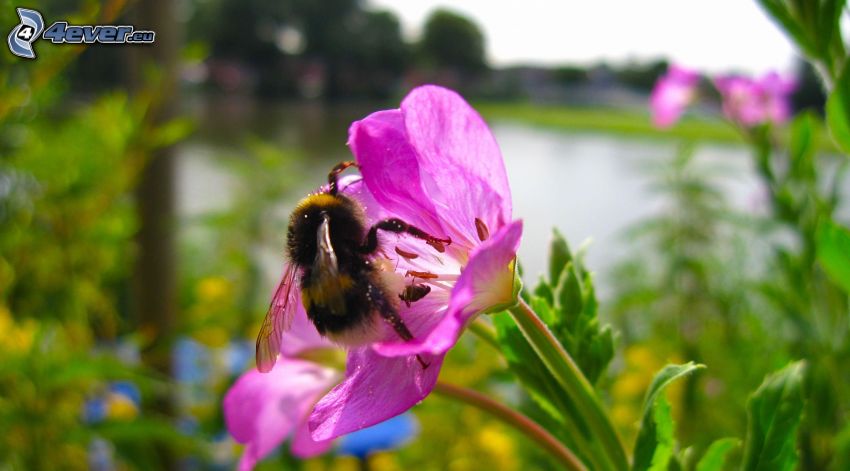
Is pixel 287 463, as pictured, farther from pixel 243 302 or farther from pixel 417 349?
pixel 243 302

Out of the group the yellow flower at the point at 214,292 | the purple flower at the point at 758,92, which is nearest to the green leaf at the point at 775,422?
the purple flower at the point at 758,92

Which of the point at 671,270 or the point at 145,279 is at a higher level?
the point at 145,279

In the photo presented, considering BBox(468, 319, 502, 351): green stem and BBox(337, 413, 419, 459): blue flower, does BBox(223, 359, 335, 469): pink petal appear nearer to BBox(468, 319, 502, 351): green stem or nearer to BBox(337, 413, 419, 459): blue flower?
BBox(468, 319, 502, 351): green stem

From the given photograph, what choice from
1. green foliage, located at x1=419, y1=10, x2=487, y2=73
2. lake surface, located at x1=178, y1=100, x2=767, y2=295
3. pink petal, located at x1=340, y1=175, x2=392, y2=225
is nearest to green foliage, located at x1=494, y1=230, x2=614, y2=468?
pink petal, located at x1=340, y1=175, x2=392, y2=225

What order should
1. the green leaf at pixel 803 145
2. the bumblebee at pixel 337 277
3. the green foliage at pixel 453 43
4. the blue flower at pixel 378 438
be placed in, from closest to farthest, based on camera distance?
the bumblebee at pixel 337 277 → the green leaf at pixel 803 145 → the blue flower at pixel 378 438 → the green foliage at pixel 453 43

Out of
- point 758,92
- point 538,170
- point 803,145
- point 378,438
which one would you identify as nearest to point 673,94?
point 758,92

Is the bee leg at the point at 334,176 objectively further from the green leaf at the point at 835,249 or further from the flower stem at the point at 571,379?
the green leaf at the point at 835,249

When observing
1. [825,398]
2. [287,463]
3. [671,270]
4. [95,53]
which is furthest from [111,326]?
[671,270]

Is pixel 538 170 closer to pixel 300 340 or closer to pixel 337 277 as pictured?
pixel 300 340
